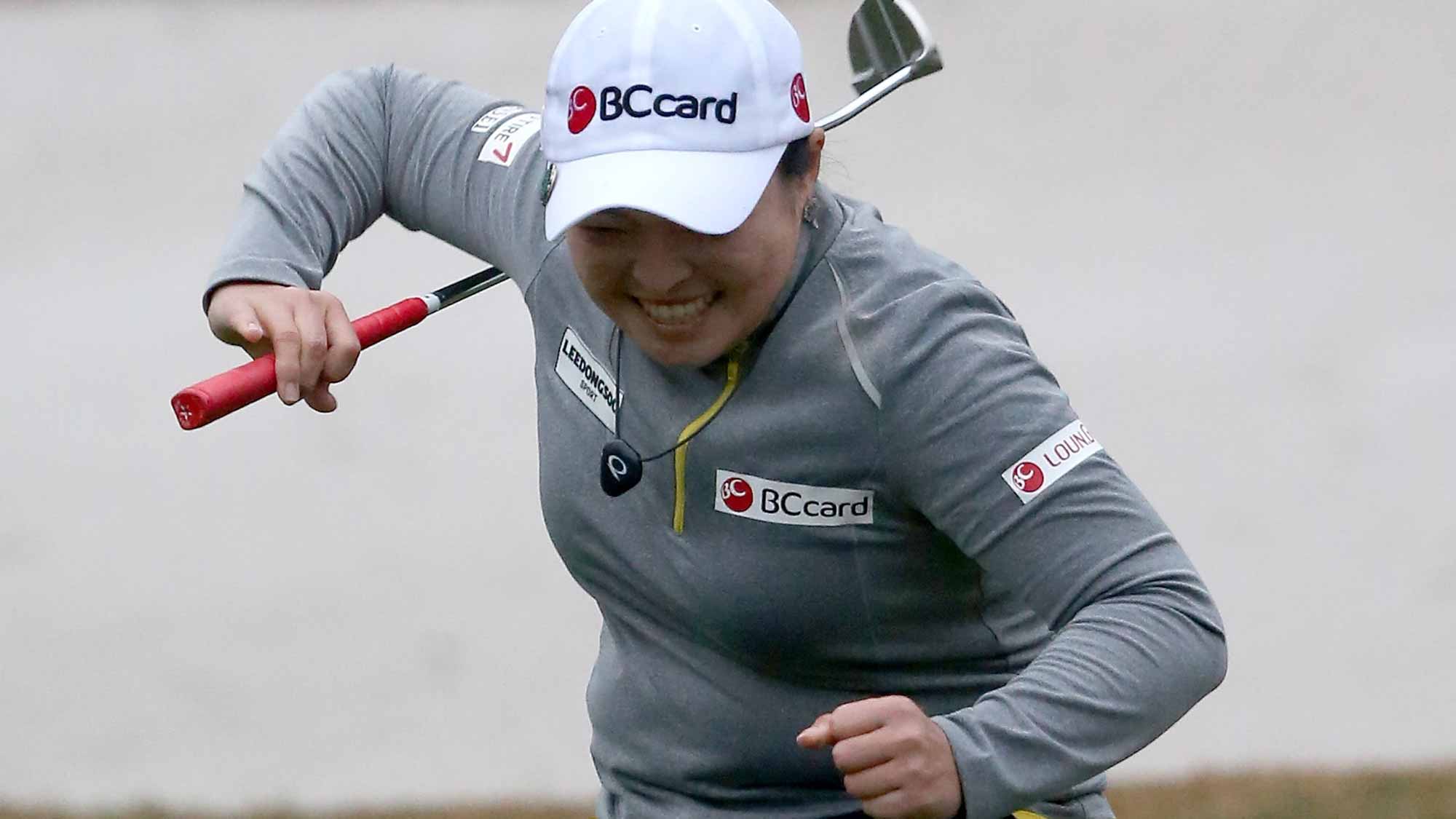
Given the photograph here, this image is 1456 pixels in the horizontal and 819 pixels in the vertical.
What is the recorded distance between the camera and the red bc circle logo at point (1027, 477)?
1504mm

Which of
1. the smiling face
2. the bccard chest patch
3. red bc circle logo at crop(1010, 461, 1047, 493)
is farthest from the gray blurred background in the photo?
red bc circle logo at crop(1010, 461, 1047, 493)

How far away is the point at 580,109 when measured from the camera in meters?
1.58

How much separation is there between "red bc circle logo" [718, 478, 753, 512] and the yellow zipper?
4 centimetres

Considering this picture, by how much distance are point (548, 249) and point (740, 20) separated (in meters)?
0.34

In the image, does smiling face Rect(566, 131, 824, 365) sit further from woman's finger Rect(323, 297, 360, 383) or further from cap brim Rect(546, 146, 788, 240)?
woman's finger Rect(323, 297, 360, 383)

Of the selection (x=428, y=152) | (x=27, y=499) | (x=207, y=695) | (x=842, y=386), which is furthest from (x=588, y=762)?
(x=842, y=386)

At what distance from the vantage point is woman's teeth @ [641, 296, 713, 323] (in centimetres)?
158

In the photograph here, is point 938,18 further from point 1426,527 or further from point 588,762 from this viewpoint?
point 588,762

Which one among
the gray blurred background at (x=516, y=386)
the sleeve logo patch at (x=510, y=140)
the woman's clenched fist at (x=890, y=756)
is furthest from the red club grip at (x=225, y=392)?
the gray blurred background at (x=516, y=386)

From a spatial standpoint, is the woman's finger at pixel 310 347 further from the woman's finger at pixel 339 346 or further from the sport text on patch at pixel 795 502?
the sport text on patch at pixel 795 502

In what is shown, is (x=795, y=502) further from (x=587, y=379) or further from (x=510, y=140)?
(x=510, y=140)

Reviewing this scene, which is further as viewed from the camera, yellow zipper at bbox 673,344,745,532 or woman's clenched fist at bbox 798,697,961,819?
yellow zipper at bbox 673,344,745,532

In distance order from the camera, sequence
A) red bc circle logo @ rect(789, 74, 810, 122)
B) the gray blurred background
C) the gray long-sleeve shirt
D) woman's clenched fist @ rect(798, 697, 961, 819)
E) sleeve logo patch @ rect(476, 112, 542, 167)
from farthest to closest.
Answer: the gray blurred background
sleeve logo patch @ rect(476, 112, 542, 167)
red bc circle logo @ rect(789, 74, 810, 122)
the gray long-sleeve shirt
woman's clenched fist @ rect(798, 697, 961, 819)

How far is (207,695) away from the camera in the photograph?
13.4ft
